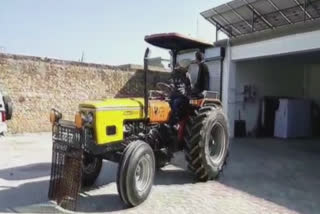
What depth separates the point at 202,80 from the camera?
722 centimetres

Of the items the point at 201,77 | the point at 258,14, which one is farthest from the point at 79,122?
the point at 258,14

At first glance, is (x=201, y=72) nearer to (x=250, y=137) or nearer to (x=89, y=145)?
(x=89, y=145)

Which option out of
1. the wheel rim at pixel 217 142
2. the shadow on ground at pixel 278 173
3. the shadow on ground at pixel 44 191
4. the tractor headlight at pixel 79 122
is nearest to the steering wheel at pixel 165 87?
the wheel rim at pixel 217 142

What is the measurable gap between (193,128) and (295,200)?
1.91 metres

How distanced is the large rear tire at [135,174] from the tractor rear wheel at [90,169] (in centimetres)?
107

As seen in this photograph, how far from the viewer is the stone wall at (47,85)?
13.3 meters

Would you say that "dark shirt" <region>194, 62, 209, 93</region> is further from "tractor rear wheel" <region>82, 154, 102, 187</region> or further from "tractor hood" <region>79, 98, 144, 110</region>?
"tractor rear wheel" <region>82, 154, 102, 187</region>

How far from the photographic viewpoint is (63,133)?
5453mm

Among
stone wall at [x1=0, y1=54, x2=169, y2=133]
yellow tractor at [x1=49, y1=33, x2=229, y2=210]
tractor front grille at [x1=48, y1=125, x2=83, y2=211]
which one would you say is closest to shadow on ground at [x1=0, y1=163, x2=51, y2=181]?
yellow tractor at [x1=49, y1=33, x2=229, y2=210]

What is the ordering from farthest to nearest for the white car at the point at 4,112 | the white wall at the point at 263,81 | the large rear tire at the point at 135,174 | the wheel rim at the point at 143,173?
the white wall at the point at 263,81 → the white car at the point at 4,112 → the wheel rim at the point at 143,173 → the large rear tire at the point at 135,174

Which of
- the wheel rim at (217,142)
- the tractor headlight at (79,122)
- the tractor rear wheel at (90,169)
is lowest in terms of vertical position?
the tractor rear wheel at (90,169)

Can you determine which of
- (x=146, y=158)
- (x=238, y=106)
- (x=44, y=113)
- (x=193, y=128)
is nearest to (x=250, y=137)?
(x=238, y=106)

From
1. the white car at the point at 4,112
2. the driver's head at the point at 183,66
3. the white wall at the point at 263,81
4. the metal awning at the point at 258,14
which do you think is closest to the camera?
the driver's head at the point at 183,66

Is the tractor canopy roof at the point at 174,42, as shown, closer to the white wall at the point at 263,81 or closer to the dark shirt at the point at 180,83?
the dark shirt at the point at 180,83
